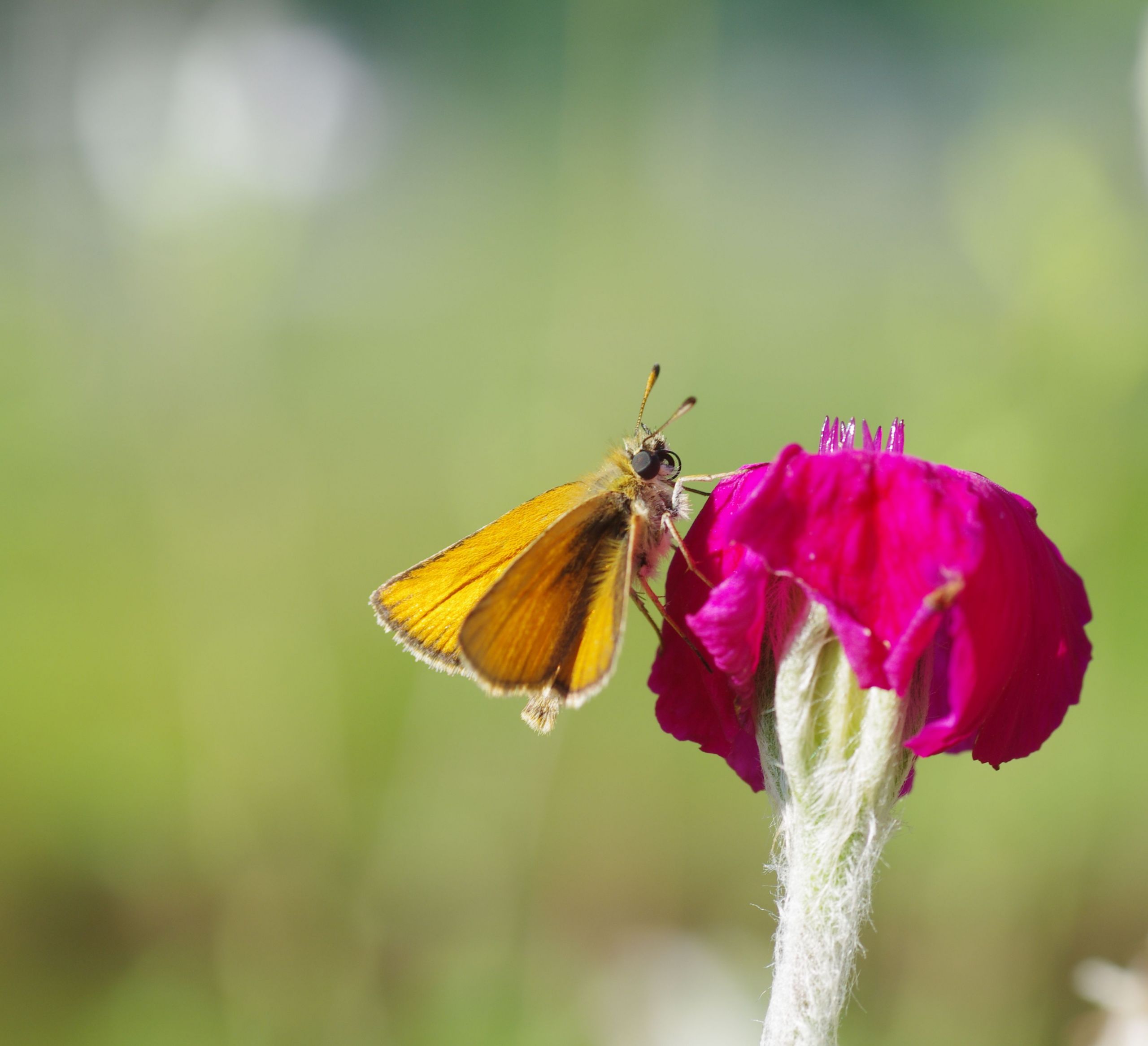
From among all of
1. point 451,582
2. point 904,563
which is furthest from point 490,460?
point 904,563

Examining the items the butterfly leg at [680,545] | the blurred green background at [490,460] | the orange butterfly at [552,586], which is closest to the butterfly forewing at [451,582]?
the orange butterfly at [552,586]

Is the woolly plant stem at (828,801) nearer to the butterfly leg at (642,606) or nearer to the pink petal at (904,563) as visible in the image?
the pink petal at (904,563)

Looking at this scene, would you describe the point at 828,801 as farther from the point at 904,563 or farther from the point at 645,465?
the point at 645,465

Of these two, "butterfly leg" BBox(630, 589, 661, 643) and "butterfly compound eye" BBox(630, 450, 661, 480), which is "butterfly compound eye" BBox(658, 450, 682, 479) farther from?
"butterfly leg" BBox(630, 589, 661, 643)

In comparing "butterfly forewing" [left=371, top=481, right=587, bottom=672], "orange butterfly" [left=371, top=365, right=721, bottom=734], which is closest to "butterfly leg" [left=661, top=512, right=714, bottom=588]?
"orange butterfly" [left=371, top=365, right=721, bottom=734]

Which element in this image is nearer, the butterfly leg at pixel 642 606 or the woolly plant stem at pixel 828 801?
the woolly plant stem at pixel 828 801

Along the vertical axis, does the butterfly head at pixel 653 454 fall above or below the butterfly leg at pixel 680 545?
above
